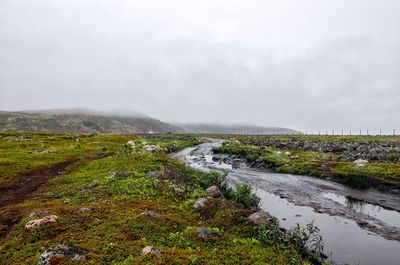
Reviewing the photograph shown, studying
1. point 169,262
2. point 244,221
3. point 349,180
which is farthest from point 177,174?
point 349,180

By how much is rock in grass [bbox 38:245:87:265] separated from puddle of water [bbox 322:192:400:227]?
25.3 meters

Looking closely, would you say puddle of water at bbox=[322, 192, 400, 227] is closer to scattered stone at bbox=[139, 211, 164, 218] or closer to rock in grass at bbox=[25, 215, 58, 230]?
scattered stone at bbox=[139, 211, 164, 218]

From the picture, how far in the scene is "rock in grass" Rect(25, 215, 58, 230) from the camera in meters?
17.8

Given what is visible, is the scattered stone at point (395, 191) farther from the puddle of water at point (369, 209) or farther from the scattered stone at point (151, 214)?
the scattered stone at point (151, 214)

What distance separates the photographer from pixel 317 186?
132ft

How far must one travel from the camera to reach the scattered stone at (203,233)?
56.5ft

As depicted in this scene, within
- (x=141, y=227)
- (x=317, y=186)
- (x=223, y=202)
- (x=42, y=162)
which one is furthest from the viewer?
(x=42, y=162)

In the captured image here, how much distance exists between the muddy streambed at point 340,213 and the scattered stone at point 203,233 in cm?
795

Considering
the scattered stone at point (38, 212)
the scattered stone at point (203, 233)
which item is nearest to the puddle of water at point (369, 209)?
the scattered stone at point (203, 233)

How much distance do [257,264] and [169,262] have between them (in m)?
4.22

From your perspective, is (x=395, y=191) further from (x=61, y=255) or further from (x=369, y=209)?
(x=61, y=255)

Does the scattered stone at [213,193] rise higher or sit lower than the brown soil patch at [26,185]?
higher

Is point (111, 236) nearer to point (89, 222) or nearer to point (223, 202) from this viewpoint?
point (89, 222)

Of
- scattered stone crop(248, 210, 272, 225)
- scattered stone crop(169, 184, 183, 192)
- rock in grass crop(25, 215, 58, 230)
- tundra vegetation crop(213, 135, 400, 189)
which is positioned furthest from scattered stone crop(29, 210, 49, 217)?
tundra vegetation crop(213, 135, 400, 189)
